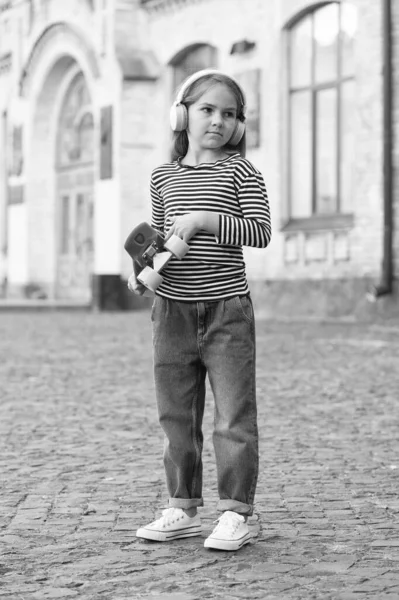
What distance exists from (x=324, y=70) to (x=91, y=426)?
13.8 meters

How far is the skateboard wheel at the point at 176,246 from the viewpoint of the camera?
14.0 ft

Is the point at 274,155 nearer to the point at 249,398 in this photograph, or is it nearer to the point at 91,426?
the point at 91,426

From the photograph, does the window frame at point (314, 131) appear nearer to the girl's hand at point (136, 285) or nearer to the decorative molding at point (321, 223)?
the decorative molding at point (321, 223)

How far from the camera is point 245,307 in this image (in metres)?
4.50

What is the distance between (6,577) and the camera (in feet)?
13.0

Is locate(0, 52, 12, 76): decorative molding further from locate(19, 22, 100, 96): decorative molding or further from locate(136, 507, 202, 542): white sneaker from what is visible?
locate(136, 507, 202, 542): white sneaker

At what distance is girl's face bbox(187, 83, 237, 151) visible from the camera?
14.7ft

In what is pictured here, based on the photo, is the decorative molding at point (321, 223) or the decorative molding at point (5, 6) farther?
the decorative molding at point (5, 6)

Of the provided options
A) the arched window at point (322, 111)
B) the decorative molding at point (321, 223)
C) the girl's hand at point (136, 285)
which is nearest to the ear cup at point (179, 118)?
the girl's hand at point (136, 285)

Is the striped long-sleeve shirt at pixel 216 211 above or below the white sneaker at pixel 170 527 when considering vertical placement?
above

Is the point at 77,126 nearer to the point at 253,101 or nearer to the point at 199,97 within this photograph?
the point at 253,101

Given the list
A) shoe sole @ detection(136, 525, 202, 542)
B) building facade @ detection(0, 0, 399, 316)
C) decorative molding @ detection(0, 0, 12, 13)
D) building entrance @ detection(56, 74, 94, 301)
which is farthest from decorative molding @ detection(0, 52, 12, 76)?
shoe sole @ detection(136, 525, 202, 542)

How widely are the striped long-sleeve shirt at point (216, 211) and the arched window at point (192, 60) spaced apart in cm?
1935

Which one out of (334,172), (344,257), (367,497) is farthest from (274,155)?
(367,497)
